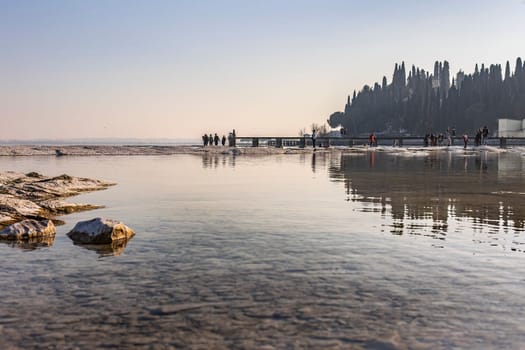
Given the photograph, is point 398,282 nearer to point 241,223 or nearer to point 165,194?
point 241,223

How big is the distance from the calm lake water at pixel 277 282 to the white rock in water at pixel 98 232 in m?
0.17

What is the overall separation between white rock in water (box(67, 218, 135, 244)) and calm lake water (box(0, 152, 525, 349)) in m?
0.17

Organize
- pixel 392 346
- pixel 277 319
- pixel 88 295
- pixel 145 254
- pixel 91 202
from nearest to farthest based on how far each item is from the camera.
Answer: pixel 392 346 → pixel 277 319 → pixel 88 295 → pixel 145 254 → pixel 91 202

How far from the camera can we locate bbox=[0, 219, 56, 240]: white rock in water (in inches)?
296

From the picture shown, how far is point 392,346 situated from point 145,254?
12.5 feet

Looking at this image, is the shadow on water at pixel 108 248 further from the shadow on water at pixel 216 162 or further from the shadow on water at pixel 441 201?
the shadow on water at pixel 216 162

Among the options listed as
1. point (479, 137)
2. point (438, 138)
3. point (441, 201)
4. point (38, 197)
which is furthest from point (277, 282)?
point (438, 138)

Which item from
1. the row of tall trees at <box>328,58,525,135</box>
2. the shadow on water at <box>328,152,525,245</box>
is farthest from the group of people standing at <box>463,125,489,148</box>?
the row of tall trees at <box>328,58,525,135</box>

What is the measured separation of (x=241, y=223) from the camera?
8922 mm

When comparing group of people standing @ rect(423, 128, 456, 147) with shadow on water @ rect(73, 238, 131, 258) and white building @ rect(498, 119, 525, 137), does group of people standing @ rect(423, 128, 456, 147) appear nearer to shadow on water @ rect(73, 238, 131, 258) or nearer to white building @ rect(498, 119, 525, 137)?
white building @ rect(498, 119, 525, 137)

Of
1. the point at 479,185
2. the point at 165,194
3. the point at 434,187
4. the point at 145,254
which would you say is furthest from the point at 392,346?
the point at 479,185

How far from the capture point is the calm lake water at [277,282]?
4.00 metres

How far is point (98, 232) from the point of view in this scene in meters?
7.29

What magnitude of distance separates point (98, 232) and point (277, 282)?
3262mm
